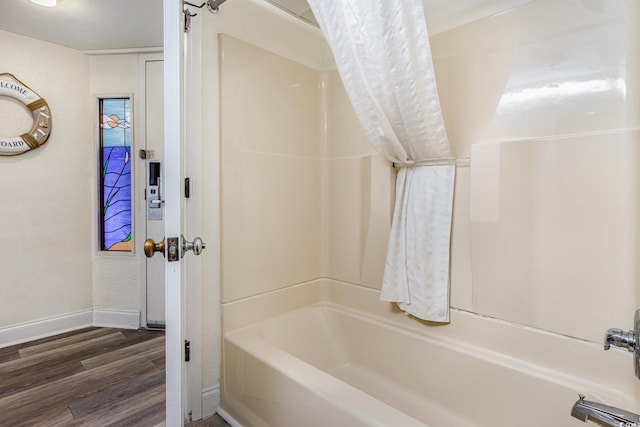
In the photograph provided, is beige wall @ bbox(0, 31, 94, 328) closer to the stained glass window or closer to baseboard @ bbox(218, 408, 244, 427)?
the stained glass window

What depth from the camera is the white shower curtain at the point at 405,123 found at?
1120 mm

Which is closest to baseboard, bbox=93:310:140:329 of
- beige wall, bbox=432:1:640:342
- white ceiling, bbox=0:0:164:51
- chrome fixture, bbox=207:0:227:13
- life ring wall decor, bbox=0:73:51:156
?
life ring wall decor, bbox=0:73:51:156

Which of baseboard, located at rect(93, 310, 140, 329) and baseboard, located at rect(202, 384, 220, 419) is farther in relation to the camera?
baseboard, located at rect(93, 310, 140, 329)

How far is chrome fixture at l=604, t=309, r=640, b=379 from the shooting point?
0.66 m

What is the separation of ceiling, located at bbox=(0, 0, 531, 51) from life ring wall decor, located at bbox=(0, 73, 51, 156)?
0.38 m

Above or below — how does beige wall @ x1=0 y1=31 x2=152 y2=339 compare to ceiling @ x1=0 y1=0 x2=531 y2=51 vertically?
below

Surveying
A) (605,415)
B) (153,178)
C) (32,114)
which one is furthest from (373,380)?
(32,114)

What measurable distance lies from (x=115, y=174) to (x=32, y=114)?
66cm

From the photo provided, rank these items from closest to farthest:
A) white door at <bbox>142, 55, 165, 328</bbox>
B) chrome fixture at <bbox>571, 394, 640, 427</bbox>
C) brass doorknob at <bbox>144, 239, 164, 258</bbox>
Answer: chrome fixture at <bbox>571, 394, 640, 427</bbox> → brass doorknob at <bbox>144, 239, 164, 258</bbox> → white door at <bbox>142, 55, 165, 328</bbox>

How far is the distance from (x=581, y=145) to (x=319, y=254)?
4.62 ft

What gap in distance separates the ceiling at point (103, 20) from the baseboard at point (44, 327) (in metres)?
2.14

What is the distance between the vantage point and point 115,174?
2.73 metres

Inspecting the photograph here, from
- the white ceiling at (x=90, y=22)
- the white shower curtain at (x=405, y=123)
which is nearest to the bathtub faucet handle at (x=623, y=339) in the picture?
the white shower curtain at (x=405, y=123)

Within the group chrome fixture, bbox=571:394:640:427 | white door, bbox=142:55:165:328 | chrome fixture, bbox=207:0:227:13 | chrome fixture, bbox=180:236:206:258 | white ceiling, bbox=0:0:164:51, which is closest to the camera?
chrome fixture, bbox=571:394:640:427
